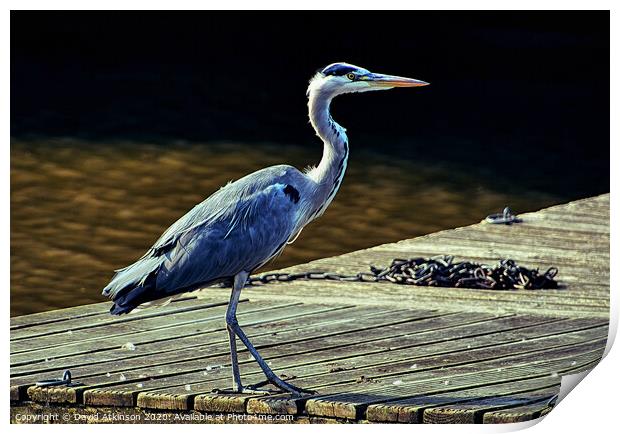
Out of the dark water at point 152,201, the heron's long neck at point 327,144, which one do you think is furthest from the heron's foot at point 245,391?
the dark water at point 152,201

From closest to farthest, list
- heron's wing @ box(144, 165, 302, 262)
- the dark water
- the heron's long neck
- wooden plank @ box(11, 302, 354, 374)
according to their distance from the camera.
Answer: heron's wing @ box(144, 165, 302, 262)
the heron's long neck
wooden plank @ box(11, 302, 354, 374)
the dark water

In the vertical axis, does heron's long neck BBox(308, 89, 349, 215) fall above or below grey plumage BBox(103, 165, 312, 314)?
above

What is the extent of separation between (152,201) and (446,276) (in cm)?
336

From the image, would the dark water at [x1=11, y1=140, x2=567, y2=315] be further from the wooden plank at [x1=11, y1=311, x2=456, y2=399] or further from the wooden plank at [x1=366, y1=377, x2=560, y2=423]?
the wooden plank at [x1=366, y1=377, x2=560, y2=423]

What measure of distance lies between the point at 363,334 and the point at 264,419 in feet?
2.99

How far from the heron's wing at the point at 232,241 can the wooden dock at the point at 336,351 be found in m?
0.42

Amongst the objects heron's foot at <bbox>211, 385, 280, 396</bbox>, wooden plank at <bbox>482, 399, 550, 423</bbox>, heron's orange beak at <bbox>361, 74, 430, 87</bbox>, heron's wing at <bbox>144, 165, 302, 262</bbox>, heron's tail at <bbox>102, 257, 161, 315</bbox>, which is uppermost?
heron's orange beak at <bbox>361, 74, 430, 87</bbox>

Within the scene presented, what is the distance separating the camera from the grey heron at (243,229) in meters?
4.73

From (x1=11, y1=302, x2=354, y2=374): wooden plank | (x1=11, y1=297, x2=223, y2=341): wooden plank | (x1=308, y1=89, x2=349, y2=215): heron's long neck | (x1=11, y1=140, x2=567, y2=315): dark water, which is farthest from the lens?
(x1=11, y1=140, x2=567, y2=315): dark water

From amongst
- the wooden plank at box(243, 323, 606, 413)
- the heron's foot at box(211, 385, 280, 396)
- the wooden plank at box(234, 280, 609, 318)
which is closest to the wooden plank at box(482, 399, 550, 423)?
the wooden plank at box(243, 323, 606, 413)

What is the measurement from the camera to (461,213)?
908 centimetres

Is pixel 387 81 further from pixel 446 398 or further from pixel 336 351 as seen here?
pixel 446 398

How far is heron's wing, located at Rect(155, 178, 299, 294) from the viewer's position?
4.74 meters

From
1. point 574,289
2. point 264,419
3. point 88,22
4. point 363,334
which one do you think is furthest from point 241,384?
→ point 88,22
